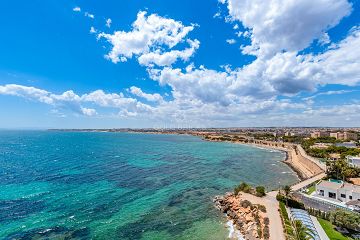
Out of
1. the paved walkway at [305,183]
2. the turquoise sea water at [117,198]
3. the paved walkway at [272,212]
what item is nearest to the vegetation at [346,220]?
the paved walkway at [272,212]

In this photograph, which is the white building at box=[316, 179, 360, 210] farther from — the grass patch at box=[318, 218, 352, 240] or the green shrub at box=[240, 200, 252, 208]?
the green shrub at box=[240, 200, 252, 208]

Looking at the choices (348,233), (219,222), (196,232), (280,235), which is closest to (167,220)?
(196,232)

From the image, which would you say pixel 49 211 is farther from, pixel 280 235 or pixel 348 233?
pixel 348 233

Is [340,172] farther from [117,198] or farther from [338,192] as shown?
[117,198]

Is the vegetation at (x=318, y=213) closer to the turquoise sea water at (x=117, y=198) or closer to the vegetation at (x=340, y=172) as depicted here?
the turquoise sea water at (x=117, y=198)

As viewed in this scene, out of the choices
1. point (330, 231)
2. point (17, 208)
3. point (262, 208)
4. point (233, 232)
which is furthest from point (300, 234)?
point (17, 208)

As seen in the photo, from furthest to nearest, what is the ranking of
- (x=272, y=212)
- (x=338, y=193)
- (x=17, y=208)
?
1. (x=338, y=193)
2. (x=17, y=208)
3. (x=272, y=212)
